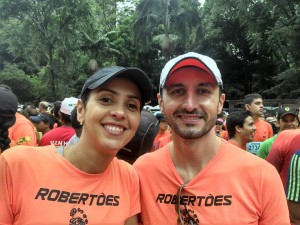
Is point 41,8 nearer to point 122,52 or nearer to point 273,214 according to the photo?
point 122,52

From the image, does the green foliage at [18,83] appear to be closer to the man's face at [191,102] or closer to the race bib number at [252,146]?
the race bib number at [252,146]

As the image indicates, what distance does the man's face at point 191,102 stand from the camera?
2264 mm

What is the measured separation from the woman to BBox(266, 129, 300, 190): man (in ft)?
6.83

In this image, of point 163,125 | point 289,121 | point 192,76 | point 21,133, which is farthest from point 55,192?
point 163,125

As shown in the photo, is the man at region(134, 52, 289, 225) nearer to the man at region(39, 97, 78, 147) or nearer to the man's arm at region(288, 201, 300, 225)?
the man's arm at region(288, 201, 300, 225)

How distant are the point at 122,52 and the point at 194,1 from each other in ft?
24.1

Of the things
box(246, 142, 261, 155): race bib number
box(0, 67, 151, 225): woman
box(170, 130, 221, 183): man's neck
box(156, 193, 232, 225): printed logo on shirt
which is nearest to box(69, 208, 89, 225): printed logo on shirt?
box(0, 67, 151, 225): woman

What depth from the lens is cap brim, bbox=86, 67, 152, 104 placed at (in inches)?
83.9

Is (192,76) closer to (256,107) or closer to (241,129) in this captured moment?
(241,129)

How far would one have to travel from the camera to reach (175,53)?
33688mm

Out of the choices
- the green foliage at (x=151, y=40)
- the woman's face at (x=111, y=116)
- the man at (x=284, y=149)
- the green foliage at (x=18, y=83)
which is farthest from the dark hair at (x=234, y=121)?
the green foliage at (x=18, y=83)

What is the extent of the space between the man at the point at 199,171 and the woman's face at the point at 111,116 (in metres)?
0.25

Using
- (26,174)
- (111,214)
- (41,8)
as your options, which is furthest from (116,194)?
(41,8)

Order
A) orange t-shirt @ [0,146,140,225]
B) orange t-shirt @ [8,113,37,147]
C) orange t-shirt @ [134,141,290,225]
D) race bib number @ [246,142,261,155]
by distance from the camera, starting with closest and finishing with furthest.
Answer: orange t-shirt @ [0,146,140,225], orange t-shirt @ [134,141,290,225], orange t-shirt @ [8,113,37,147], race bib number @ [246,142,261,155]
